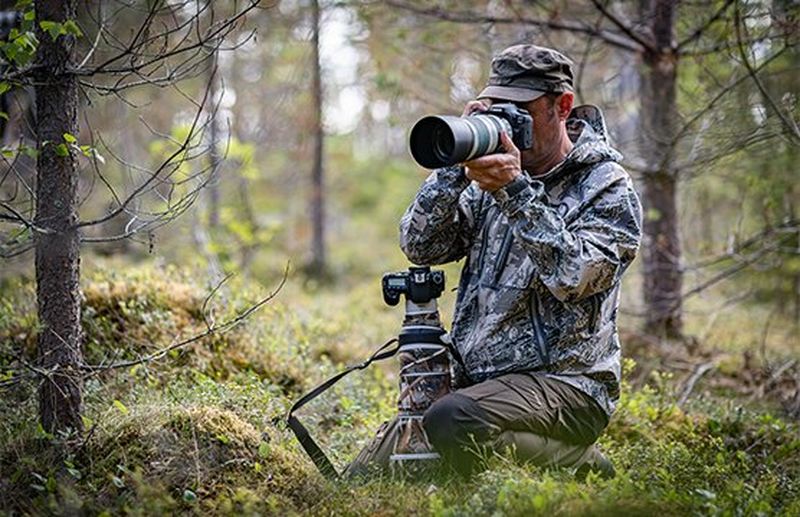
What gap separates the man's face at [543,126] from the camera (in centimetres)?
428

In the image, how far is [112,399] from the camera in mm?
4723

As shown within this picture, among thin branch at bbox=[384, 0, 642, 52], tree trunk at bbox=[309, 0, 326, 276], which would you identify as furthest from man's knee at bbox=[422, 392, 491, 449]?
tree trunk at bbox=[309, 0, 326, 276]

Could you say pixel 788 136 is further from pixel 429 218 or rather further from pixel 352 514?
pixel 352 514

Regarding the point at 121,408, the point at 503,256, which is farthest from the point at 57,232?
the point at 503,256

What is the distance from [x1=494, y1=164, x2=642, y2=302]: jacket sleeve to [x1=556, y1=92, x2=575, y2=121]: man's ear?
1.21 ft

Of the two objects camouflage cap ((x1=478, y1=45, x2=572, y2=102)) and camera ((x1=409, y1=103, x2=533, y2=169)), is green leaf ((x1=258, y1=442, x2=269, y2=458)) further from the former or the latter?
camouflage cap ((x1=478, y1=45, x2=572, y2=102))

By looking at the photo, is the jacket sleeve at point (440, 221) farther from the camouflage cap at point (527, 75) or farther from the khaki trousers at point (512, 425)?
the khaki trousers at point (512, 425)

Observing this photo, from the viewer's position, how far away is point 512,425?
4.09 meters

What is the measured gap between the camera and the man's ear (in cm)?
431

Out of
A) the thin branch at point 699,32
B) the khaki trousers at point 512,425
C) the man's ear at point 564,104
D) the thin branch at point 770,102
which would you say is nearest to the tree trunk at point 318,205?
the thin branch at point 699,32

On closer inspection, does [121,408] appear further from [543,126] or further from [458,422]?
[543,126]

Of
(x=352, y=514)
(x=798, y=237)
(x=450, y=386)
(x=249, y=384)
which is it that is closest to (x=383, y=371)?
A: (x=249, y=384)

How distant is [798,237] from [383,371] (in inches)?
178

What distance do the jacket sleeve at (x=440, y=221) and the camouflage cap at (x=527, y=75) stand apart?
0.41 metres
